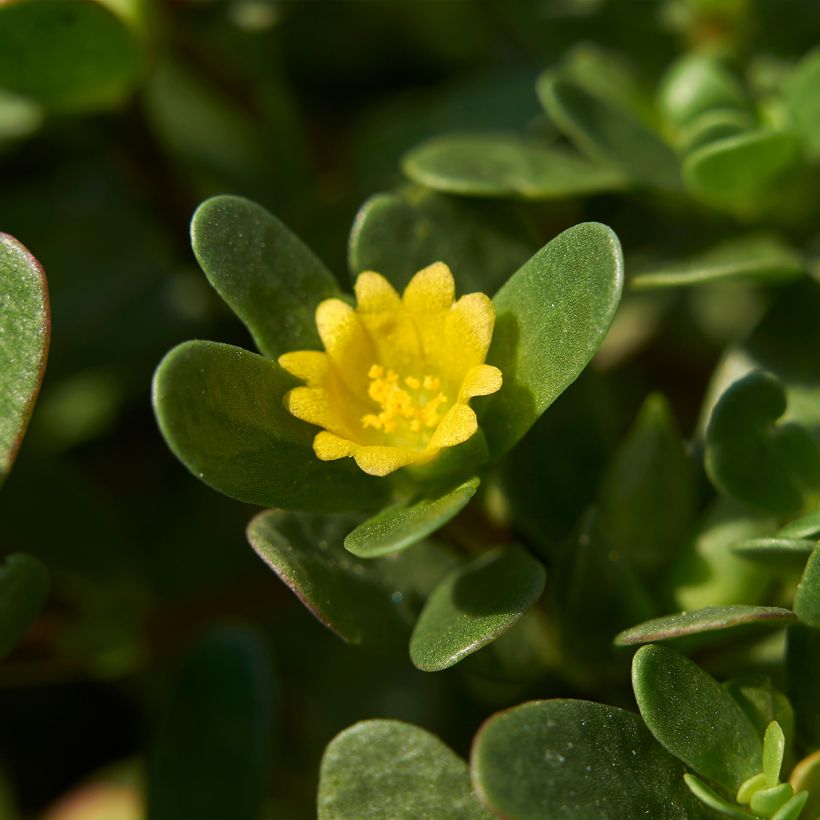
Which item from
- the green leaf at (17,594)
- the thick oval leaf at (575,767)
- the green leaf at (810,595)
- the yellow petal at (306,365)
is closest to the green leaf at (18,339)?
the green leaf at (17,594)

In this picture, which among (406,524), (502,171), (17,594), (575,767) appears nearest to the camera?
(575,767)

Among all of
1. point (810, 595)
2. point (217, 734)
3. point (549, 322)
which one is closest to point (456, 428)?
point (549, 322)

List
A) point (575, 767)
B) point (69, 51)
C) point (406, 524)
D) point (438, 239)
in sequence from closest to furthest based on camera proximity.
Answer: point (575, 767)
point (406, 524)
point (438, 239)
point (69, 51)

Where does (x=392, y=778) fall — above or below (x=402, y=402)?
below

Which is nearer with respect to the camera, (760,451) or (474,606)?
(474,606)

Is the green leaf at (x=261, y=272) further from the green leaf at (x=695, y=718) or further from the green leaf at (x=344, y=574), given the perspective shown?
the green leaf at (x=695, y=718)

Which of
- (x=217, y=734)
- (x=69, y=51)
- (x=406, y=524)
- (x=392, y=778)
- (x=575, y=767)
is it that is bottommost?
(x=217, y=734)

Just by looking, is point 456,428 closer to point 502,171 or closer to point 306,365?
point 306,365
